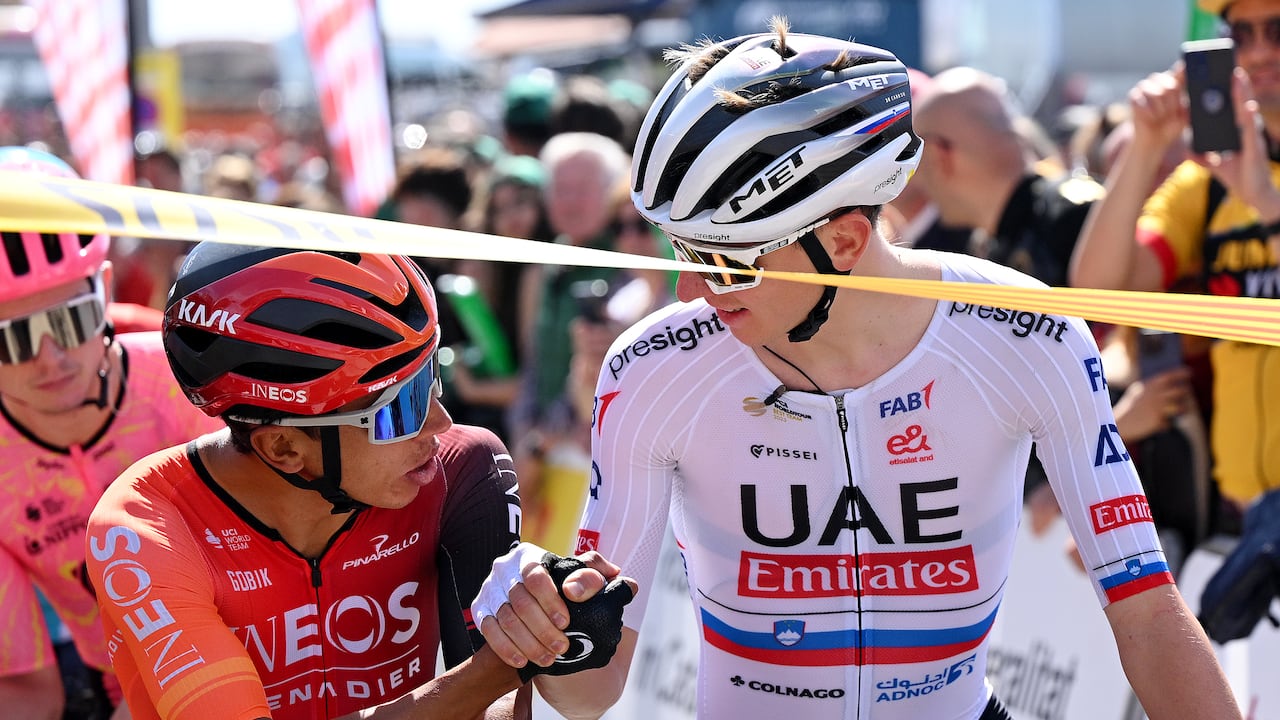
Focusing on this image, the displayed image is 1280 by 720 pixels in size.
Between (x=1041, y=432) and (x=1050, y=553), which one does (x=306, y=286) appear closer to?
(x=1041, y=432)

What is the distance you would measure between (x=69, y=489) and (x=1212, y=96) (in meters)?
3.72

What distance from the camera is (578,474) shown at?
24.1ft

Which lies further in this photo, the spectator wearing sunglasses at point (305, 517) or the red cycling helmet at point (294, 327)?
the red cycling helmet at point (294, 327)

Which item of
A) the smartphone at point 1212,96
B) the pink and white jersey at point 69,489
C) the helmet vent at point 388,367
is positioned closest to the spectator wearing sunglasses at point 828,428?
the helmet vent at point 388,367

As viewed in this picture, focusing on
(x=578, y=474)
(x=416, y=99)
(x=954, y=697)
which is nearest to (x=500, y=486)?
(x=954, y=697)

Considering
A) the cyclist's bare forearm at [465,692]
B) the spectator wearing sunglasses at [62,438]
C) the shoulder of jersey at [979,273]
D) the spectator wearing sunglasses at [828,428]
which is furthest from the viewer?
the spectator wearing sunglasses at [62,438]

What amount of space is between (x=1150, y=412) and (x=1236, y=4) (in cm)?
149

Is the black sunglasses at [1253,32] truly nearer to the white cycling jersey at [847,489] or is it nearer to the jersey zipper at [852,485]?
the white cycling jersey at [847,489]

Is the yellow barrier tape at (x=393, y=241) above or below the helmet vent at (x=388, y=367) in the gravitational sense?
above

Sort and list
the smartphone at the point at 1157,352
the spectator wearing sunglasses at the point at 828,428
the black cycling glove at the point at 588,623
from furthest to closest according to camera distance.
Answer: the smartphone at the point at 1157,352, the spectator wearing sunglasses at the point at 828,428, the black cycling glove at the point at 588,623

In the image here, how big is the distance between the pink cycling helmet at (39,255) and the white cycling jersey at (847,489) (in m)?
1.63

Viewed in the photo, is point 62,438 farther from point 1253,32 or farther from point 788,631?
point 1253,32

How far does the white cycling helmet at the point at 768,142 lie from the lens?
254 centimetres

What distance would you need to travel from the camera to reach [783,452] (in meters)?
2.77
